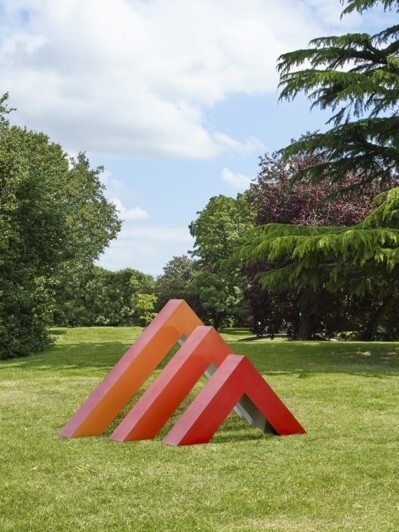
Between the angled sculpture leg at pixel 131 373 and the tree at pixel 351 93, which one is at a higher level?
the tree at pixel 351 93

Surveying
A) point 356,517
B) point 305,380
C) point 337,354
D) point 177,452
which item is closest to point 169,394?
point 177,452

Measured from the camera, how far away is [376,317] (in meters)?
26.6

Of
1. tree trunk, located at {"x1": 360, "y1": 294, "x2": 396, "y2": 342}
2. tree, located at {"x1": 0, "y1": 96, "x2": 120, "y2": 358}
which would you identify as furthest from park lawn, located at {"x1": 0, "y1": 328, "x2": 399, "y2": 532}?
tree trunk, located at {"x1": 360, "y1": 294, "x2": 396, "y2": 342}

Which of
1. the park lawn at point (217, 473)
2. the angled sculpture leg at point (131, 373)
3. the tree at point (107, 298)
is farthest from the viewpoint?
the tree at point (107, 298)

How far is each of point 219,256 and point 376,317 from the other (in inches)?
605

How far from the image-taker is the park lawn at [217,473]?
17.7 feet

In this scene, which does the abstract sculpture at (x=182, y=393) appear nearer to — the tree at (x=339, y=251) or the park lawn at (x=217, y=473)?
the park lawn at (x=217, y=473)

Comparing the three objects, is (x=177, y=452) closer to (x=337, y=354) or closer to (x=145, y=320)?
(x=337, y=354)

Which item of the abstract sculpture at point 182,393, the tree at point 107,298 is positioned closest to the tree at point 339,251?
the abstract sculpture at point 182,393

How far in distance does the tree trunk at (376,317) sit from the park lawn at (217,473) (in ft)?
46.2

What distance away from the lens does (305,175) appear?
18.6 metres

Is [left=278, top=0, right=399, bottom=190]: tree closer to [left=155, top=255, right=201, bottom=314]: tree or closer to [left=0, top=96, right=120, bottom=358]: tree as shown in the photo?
[left=0, top=96, right=120, bottom=358]: tree

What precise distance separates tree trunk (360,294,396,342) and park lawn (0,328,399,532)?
14.1m

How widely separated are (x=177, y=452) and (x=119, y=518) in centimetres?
212
